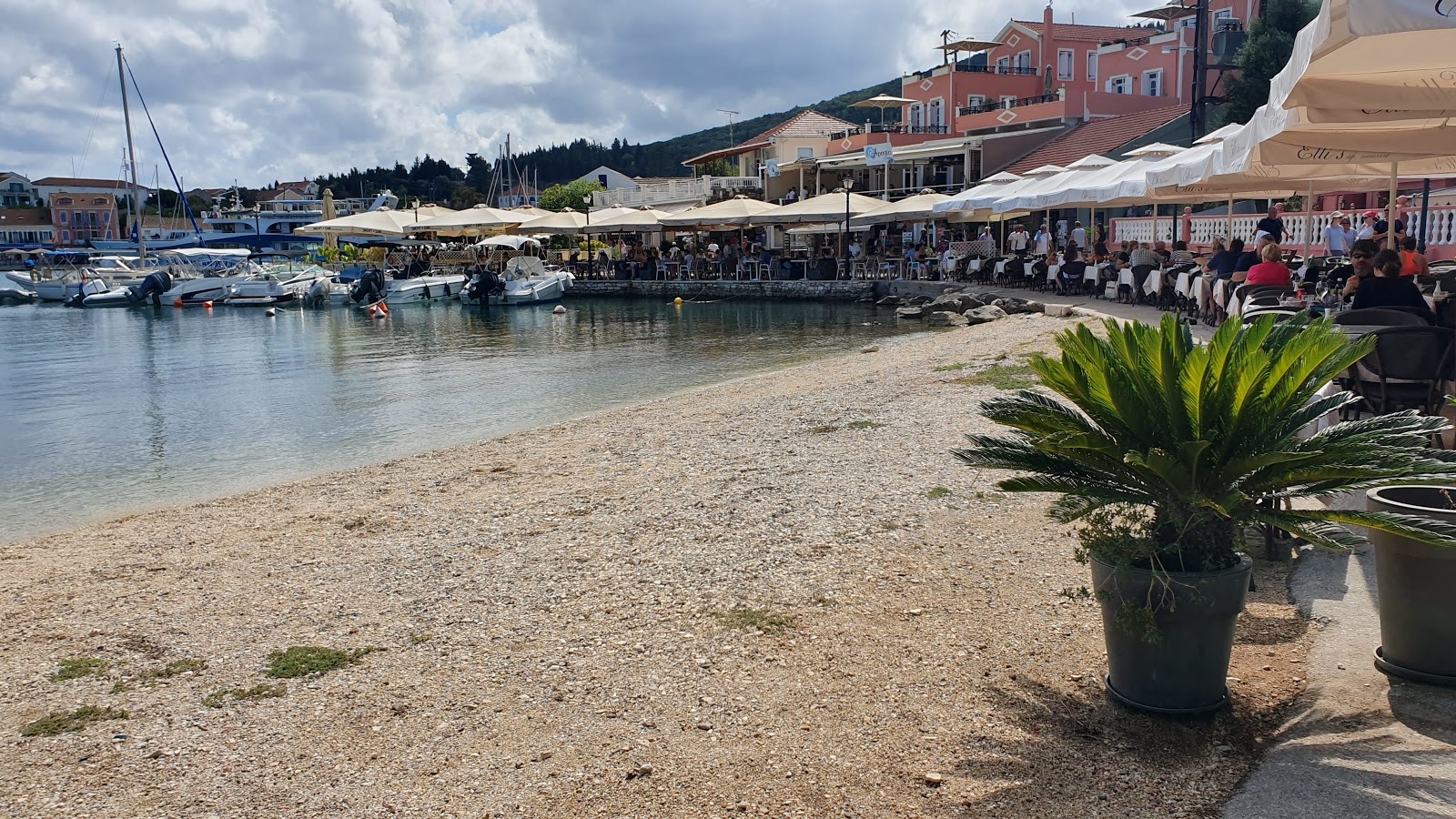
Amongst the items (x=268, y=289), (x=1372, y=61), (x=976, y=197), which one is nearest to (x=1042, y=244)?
(x=976, y=197)

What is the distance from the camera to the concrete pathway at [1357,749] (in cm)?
289

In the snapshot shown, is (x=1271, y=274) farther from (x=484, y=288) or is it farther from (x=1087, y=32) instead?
(x=1087, y=32)

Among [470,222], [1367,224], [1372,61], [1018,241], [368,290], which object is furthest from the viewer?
[470,222]

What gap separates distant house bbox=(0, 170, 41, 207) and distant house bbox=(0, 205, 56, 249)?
49.4 ft

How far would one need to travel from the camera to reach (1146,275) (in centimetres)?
1933

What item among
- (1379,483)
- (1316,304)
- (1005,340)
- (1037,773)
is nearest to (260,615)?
(1037,773)

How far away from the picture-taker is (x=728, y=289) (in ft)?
132

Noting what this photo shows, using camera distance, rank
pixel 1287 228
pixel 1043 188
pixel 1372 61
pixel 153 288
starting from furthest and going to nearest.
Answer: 1. pixel 153 288
2. pixel 1043 188
3. pixel 1287 228
4. pixel 1372 61

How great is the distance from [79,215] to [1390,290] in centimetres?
14468

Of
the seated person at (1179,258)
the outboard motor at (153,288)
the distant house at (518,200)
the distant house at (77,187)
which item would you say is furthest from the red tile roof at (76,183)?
the seated person at (1179,258)

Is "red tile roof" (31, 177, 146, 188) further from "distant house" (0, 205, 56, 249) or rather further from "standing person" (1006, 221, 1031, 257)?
"standing person" (1006, 221, 1031, 257)

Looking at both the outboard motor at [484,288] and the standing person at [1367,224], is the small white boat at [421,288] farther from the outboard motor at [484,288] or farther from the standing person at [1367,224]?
the standing person at [1367,224]

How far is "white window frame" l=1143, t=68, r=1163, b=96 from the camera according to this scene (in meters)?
41.6

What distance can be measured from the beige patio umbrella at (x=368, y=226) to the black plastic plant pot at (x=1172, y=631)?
41777 millimetres
